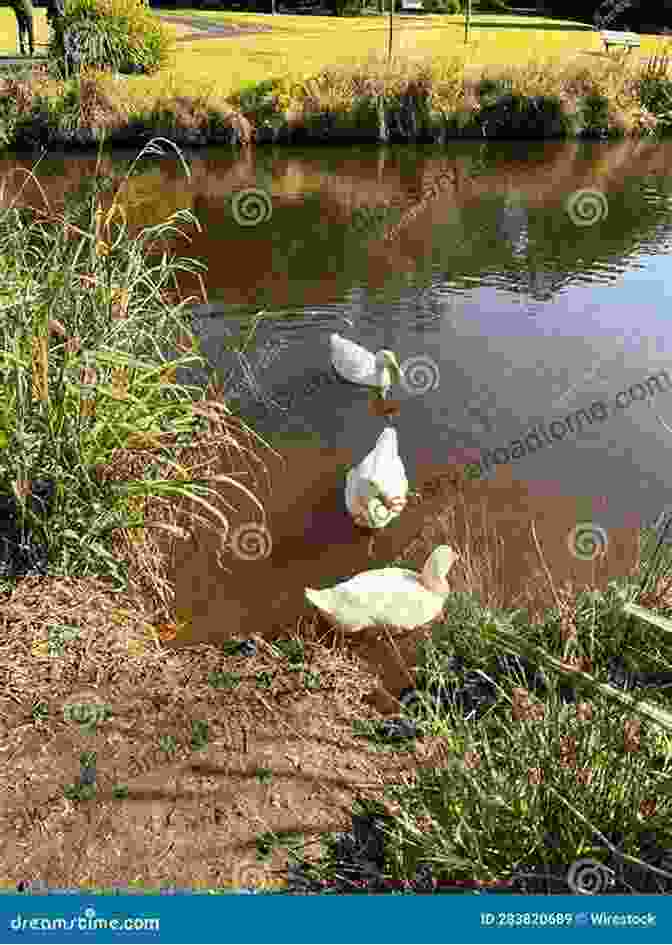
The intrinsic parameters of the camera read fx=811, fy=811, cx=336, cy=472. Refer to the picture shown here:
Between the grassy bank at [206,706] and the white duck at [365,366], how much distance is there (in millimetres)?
2051

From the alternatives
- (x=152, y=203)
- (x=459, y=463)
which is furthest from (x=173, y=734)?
(x=152, y=203)

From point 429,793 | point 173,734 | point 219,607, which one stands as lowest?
point 219,607

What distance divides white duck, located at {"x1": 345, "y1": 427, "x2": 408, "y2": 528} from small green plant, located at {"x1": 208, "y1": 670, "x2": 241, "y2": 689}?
1.40 meters

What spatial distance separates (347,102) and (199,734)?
46.4 ft

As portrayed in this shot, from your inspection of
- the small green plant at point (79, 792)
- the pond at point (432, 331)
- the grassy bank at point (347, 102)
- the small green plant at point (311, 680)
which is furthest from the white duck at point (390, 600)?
the grassy bank at point (347, 102)

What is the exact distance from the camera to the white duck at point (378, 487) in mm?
4406

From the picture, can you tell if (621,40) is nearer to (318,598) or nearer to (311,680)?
(318,598)

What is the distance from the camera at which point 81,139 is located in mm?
14016

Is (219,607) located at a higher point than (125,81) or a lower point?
lower

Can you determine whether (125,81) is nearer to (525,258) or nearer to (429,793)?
(525,258)

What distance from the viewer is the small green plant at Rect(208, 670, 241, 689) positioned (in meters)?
3.26

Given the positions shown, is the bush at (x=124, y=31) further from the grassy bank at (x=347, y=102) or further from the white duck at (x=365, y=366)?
the white duck at (x=365, y=366)

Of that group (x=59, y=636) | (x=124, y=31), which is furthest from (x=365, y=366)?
(x=124, y=31)

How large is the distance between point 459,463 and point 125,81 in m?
11.9
